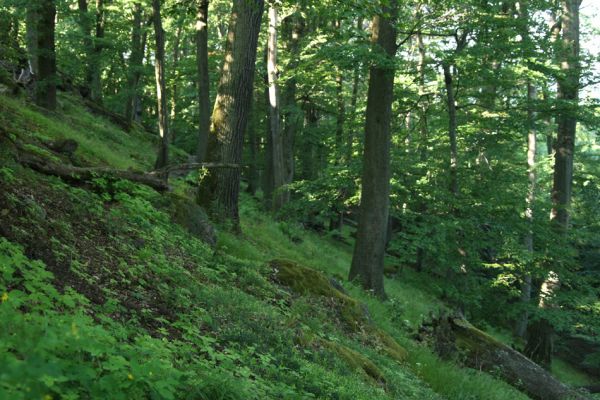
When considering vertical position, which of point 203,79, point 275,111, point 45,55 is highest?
point 203,79

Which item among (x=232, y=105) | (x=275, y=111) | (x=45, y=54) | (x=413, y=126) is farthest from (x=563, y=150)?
(x=45, y=54)

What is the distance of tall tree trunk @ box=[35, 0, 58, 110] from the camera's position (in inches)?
546

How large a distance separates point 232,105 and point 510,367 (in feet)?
24.2

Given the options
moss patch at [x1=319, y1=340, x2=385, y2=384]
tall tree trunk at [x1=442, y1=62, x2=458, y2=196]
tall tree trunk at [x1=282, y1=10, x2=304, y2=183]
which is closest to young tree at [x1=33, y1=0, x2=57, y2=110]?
tall tree trunk at [x1=282, y1=10, x2=304, y2=183]

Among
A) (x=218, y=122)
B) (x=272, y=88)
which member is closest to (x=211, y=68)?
(x=272, y=88)

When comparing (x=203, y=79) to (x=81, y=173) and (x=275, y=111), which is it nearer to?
(x=275, y=111)

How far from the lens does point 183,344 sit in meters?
4.12

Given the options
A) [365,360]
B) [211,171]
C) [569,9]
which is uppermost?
[569,9]

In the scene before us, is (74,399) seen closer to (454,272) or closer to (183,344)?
(183,344)

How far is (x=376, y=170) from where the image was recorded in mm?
12039

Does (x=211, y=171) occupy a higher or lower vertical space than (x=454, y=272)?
higher

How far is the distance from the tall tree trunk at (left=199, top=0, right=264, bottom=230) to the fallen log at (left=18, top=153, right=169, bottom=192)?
4.97ft

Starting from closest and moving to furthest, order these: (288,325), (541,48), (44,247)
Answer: (44,247) < (288,325) < (541,48)

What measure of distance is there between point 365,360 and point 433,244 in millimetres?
7863
